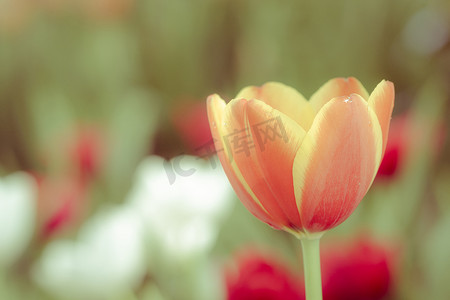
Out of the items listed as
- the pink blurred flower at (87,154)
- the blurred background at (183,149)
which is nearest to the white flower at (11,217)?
the blurred background at (183,149)

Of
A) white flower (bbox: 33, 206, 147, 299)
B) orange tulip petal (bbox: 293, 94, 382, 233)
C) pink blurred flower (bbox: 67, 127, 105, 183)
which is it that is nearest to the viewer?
orange tulip petal (bbox: 293, 94, 382, 233)

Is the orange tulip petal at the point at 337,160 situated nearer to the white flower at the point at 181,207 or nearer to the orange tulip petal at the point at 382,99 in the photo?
the orange tulip petal at the point at 382,99

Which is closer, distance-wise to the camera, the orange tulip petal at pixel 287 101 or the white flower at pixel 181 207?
the orange tulip petal at pixel 287 101

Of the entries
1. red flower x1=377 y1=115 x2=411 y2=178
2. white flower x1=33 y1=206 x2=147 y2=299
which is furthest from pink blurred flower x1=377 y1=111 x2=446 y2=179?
white flower x1=33 y1=206 x2=147 y2=299

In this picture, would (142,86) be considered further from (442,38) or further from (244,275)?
(244,275)

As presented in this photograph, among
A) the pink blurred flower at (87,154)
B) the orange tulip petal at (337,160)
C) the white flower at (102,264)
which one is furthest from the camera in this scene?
the pink blurred flower at (87,154)

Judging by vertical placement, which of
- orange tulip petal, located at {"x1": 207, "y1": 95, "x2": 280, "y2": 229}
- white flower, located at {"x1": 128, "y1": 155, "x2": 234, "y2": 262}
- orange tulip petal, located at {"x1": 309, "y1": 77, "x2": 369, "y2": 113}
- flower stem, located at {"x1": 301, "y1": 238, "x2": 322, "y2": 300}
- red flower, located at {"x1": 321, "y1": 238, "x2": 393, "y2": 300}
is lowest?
red flower, located at {"x1": 321, "y1": 238, "x2": 393, "y2": 300}

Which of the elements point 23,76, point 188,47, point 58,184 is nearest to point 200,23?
point 188,47

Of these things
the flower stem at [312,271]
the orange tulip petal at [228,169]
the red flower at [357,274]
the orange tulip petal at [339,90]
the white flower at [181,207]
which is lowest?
the red flower at [357,274]

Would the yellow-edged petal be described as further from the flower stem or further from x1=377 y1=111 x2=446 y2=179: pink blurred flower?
x1=377 y1=111 x2=446 y2=179: pink blurred flower
